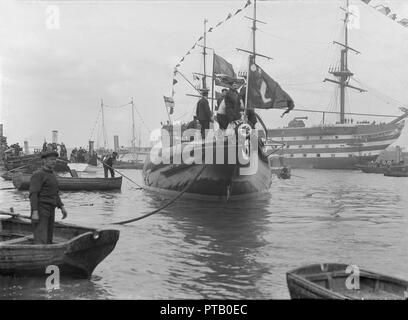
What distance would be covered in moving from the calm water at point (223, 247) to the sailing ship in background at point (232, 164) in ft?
2.35

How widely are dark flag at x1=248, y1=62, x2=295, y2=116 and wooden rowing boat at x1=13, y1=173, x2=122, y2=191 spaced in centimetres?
1144

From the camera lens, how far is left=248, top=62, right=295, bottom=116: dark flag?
17.0m

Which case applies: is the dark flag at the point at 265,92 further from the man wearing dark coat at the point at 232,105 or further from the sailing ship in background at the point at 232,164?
the man wearing dark coat at the point at 232,105

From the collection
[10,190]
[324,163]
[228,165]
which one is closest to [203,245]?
[228,165]

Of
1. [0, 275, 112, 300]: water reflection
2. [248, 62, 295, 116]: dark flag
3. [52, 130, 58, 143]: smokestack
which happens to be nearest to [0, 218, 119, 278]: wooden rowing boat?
[0, 275, 112, 300]: water reflection

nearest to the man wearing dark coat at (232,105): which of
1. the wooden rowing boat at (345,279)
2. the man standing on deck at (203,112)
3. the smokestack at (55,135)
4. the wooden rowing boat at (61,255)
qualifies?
the man standing on deck at (203,112)

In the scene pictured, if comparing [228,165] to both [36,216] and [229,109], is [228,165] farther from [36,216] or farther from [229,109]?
[36,216]

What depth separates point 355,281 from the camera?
6.56m

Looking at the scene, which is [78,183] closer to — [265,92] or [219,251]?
[265,92]

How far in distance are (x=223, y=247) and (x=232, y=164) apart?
7.00 metres

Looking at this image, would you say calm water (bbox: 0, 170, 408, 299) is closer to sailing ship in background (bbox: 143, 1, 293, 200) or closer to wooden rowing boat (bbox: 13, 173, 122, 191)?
sailing ship in background (bbox: 143, 1, 293, 200)

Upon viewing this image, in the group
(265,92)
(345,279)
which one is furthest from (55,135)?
(345,279)

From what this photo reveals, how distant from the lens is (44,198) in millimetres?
7695
